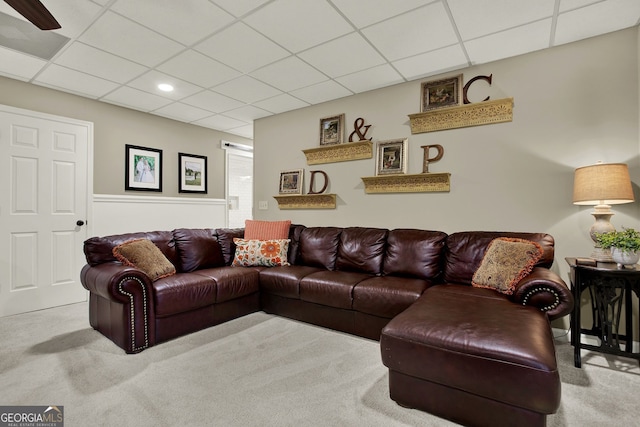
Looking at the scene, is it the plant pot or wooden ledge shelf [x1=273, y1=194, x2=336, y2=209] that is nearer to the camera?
the plant pot

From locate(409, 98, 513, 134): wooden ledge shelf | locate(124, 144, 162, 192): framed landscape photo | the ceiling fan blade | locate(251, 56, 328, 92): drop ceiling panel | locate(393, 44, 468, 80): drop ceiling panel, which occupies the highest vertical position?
locate(251, 56, 328, 92): drop ceiling panel

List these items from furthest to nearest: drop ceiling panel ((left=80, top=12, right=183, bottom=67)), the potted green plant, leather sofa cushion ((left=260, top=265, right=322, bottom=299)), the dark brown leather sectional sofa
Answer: leather sofa cushion ((left=260, top=265, right=322, bottom=299)) < drop ceiling panel ((left=80, top=12, right=183, bottom=67)) < the potted green plant < the dark brown leather sectional sofa

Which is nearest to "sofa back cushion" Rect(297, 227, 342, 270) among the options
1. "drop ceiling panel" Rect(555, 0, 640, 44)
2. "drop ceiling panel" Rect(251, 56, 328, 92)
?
"drop ceiling panel" Rect(251, 56, 328, 92)

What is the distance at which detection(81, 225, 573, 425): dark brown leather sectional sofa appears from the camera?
1443 mm

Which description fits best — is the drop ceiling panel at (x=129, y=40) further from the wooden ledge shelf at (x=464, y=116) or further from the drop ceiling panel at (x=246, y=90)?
the wooden ledge shelf at (x=464, y=116)

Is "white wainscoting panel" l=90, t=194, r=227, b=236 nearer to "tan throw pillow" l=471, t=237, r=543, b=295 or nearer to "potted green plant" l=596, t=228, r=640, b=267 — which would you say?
"tan throw pillow" l=471, t=237, r=543, b=295

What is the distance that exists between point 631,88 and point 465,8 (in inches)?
59.0

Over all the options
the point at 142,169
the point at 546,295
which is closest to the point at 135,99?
the point at 142,169

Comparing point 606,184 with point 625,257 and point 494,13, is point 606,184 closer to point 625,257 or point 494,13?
point 625,257

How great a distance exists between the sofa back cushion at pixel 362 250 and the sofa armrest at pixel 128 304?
1.80 m

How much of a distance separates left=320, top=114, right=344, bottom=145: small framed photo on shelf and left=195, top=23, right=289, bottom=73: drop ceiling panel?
1.22 meters

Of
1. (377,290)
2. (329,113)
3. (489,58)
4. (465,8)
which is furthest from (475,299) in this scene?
(329,113)

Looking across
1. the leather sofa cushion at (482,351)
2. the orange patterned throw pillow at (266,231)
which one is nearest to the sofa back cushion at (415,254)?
the leather sofa cushion at (482,351)

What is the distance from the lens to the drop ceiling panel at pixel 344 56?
8.77 ft
